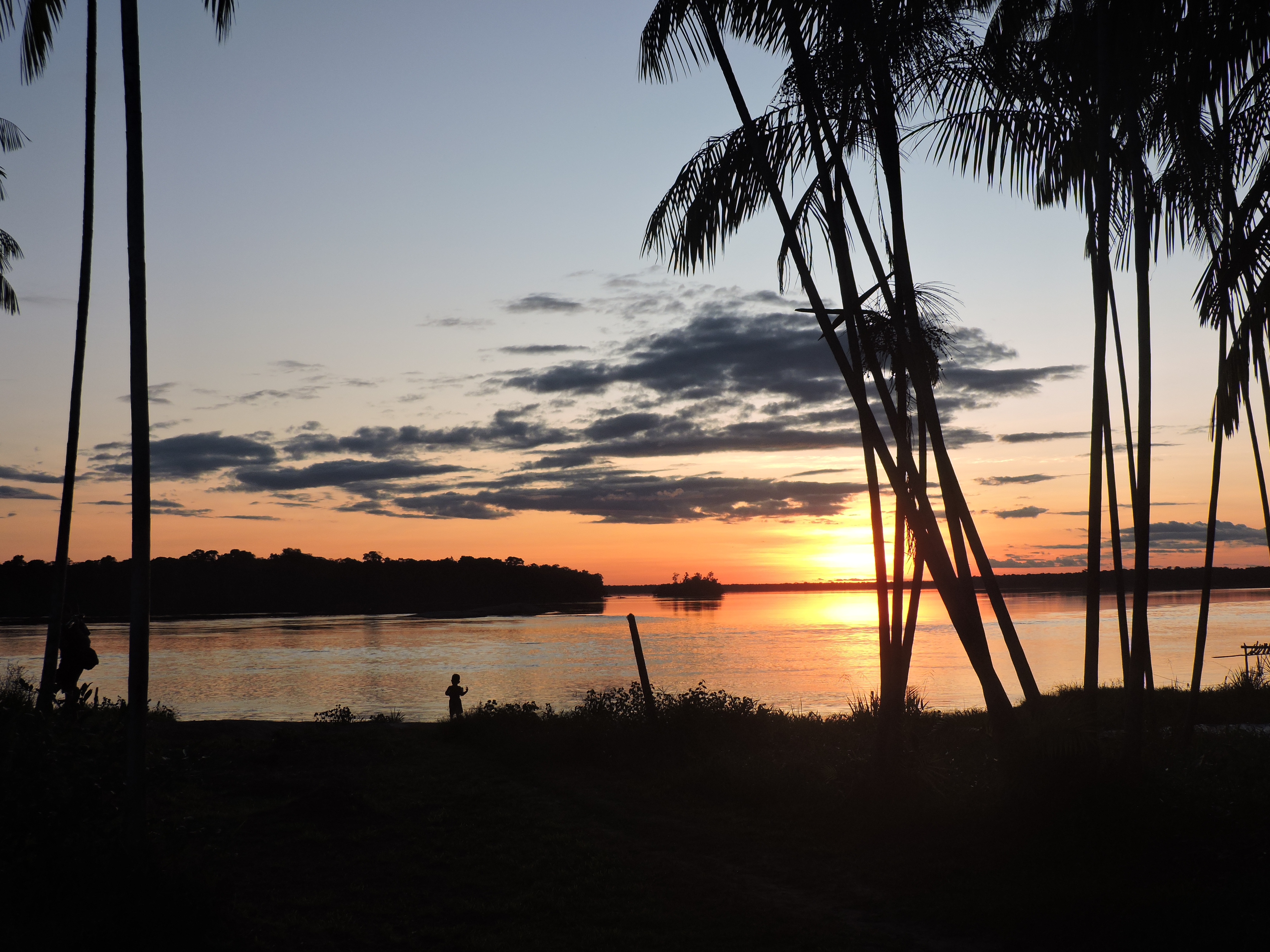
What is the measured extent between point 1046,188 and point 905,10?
249 centimetres

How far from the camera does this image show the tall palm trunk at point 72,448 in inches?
450

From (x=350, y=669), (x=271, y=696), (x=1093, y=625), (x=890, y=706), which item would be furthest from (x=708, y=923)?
(x=350, y=669)

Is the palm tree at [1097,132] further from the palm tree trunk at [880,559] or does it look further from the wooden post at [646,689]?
the wooden post at [646,689]

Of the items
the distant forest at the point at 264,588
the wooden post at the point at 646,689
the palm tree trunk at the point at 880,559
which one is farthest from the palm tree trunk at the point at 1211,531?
the distant forest at the point at 264,588

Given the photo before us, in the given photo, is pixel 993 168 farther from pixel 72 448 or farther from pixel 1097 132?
pixel 72 448

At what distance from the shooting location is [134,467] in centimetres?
630

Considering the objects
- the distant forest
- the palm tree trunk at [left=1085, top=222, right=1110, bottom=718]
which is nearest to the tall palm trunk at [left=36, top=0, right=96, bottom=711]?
the palm tree trunk at [left=1085, top=222, right=1110, bottom=718]

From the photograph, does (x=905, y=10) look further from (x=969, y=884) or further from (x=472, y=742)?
(x=472, y=742)

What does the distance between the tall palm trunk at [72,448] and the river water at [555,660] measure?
12.9 m

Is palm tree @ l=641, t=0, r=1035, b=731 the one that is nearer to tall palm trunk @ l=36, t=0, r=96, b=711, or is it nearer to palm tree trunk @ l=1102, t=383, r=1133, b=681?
palm tree trunk @ l=1102, t=383, r=1133, b=681

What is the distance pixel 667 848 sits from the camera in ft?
26.6

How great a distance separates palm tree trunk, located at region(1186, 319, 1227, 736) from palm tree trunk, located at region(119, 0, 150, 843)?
961 cm

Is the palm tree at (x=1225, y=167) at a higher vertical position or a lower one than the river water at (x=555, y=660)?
higher

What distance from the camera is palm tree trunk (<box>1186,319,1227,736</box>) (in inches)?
351
